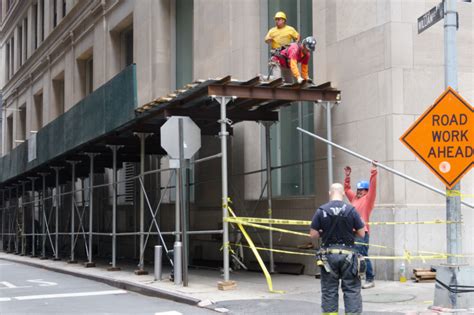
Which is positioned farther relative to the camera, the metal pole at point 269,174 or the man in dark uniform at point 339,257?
the metal pole at point 269,174

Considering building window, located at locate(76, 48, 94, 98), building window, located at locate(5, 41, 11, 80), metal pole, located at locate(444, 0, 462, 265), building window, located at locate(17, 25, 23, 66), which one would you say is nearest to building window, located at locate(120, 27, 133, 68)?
building window, located at locate(76, 48, 94, 98)

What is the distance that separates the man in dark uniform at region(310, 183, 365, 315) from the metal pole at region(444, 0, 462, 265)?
1.59m

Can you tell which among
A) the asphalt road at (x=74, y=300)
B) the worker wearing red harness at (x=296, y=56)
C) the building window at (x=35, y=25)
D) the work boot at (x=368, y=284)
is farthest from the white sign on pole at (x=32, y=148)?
the work boot at (x=368, y=284)

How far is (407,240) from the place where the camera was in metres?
11.3

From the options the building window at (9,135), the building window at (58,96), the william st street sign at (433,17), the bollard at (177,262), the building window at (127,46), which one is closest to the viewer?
the william st street sign at (433,17)

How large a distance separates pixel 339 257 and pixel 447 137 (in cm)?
236

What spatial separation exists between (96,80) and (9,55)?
73.9 feet

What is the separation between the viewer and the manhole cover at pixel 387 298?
30.9 ft

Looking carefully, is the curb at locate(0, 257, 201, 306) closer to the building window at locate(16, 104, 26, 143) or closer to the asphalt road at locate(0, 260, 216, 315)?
the asphalt road at locate(0, 260, 216, 315)

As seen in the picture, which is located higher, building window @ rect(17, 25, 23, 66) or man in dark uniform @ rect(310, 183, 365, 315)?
building window @ rect(17, 25, 23, 66)

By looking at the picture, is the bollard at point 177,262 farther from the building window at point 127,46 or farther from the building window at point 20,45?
the building window at point 20,45

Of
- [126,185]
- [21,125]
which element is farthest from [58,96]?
[126,185]

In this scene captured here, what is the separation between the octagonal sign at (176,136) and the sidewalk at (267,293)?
8.30 feet

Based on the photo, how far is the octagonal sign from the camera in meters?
11.9
